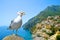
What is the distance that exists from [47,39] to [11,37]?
20.6ft

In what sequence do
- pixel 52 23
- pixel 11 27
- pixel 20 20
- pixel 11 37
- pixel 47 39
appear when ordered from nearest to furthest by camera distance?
1. pixel 11 37
2. pixel 20 20
3. pixel 11 27
4. pixel 47 39
5. pixel 52 23

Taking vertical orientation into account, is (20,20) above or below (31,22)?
below

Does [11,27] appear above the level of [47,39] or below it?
below

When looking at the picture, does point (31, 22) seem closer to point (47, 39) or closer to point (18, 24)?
point (47, 39)

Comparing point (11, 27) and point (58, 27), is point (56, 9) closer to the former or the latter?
point (58, 27)

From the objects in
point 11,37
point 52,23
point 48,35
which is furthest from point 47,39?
point 11,37

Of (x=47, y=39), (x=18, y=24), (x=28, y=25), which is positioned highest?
(x=28, y=25)

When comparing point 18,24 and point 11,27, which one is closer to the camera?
point 18,24

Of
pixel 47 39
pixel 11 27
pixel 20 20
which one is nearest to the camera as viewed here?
pixel 20 20

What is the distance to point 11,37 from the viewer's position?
209 cm

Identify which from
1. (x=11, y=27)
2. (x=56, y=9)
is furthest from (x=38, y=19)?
(x=11, y=27)

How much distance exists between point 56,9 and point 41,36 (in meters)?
6.84

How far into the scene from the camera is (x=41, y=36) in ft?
28.3

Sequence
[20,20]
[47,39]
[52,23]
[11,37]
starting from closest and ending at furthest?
1. [11,37]
2. [20,20]
3. [47,39]
4. [52,23]
